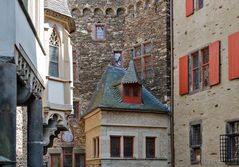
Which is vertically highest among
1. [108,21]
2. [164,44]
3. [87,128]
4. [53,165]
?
[108,21]

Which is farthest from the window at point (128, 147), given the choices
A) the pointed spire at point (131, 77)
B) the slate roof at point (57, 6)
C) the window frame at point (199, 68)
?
the slate roof at point (57, 6)

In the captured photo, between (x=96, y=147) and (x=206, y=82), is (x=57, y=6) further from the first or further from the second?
(x=96, y=147)

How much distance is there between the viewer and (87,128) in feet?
78.3

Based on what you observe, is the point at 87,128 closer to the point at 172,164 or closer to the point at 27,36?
the point at 172,164

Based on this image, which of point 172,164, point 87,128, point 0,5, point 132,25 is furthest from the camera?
point 132,25

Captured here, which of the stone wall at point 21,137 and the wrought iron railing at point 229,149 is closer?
the stone wall at point 21,137

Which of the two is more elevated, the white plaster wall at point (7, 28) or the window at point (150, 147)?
the white plaster wall at point (7, 28)

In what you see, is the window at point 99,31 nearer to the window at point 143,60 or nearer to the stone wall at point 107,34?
the stone wall at point 107,34

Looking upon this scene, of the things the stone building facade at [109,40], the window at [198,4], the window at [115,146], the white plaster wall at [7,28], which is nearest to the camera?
the white plaster wall at [7,28]

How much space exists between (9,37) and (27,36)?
4.43ft

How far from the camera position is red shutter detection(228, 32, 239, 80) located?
16781 mm

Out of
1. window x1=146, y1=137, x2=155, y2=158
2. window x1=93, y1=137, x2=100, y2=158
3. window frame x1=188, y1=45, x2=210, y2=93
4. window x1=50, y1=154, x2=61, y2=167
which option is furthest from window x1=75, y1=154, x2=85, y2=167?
window frame x1=188, y1=45, x2=210, y2=93

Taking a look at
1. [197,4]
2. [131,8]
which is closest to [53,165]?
[131,8]

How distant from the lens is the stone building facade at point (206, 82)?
17.2 meters
